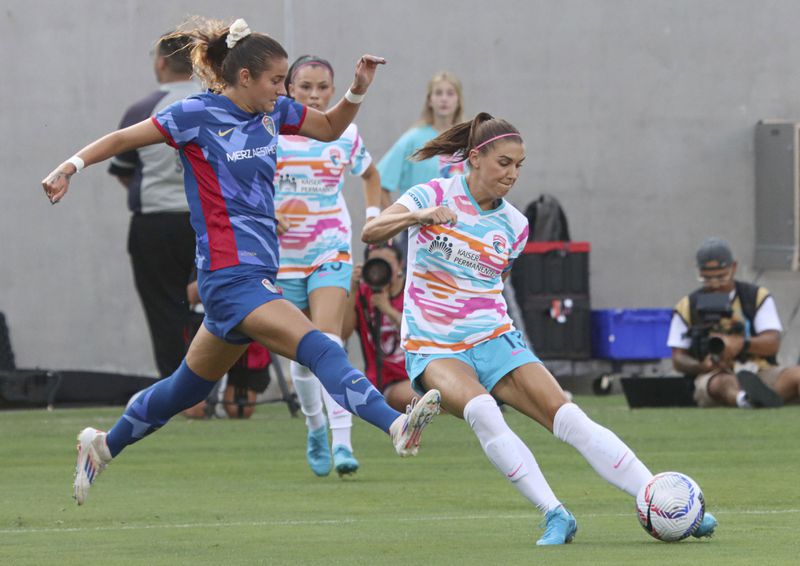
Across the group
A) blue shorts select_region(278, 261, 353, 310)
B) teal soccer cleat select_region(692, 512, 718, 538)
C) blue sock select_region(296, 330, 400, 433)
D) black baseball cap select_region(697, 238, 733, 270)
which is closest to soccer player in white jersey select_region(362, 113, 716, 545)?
teal soccer cleat select_region(692, 512, 718, 538)

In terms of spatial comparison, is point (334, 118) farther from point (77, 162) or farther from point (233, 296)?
point (77, 162)

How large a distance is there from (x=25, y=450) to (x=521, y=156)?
5039mm

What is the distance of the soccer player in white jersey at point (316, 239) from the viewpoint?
9.30 m

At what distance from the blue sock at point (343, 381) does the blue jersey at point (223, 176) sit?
48 centimetres

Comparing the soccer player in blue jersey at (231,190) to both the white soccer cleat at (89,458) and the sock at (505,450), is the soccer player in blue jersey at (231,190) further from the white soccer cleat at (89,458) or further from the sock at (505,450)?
the sock at (505,450)

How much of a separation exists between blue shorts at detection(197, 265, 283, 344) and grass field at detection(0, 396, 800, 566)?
807 millimetres

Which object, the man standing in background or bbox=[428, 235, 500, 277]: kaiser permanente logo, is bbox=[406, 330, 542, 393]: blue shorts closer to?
bbox=[428, 235, 500, 277]: kaiser permanente logo

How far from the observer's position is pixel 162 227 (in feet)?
39.6

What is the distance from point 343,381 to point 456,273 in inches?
31.2

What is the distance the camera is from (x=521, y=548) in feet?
20.7

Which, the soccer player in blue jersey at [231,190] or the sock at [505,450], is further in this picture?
the soccer player in blue jersey at [231,190]

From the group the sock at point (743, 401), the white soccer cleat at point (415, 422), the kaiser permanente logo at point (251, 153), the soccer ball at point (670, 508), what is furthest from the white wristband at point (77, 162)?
the sock at point (743, 401)

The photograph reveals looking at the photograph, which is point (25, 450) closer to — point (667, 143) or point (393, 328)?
point (393, 328)

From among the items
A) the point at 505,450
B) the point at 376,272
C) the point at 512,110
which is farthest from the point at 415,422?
the point at 512,110
